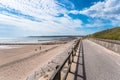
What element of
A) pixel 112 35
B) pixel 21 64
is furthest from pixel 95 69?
pixel 112 35

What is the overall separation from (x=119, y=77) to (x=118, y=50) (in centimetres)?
1197

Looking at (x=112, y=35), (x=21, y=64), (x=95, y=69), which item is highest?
(x=95, y=69)

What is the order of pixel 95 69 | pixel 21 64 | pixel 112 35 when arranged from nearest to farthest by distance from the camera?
pixel 95 69 → pixel 21 64 → pixel 112 35

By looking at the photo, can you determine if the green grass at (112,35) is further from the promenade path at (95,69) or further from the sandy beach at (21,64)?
the promenade path at (95,69)

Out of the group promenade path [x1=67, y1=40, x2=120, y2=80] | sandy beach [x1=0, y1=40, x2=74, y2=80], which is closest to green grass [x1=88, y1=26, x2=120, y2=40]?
sandy beach [x1=0, y1=40, x2=74, y2=80]

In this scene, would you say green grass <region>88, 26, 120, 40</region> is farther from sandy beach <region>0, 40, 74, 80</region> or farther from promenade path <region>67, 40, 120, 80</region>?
promenade path <region>67, 40, 120, 80</region>

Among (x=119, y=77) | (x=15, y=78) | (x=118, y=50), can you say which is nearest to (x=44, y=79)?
(x=119, y=77)

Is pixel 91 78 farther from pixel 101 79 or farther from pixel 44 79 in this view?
pixel 44 79

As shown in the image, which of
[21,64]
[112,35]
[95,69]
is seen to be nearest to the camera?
[95,69]

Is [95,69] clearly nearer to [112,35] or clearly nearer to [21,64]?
[21,64]

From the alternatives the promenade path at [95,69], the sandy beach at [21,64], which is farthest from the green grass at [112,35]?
the promenade path at [95,69]

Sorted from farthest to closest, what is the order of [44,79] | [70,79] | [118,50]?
1. [118,50]
2. [44,79]
3. [70,79]

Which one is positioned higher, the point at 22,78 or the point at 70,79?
the point at 70,79

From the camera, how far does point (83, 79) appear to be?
6.90m
